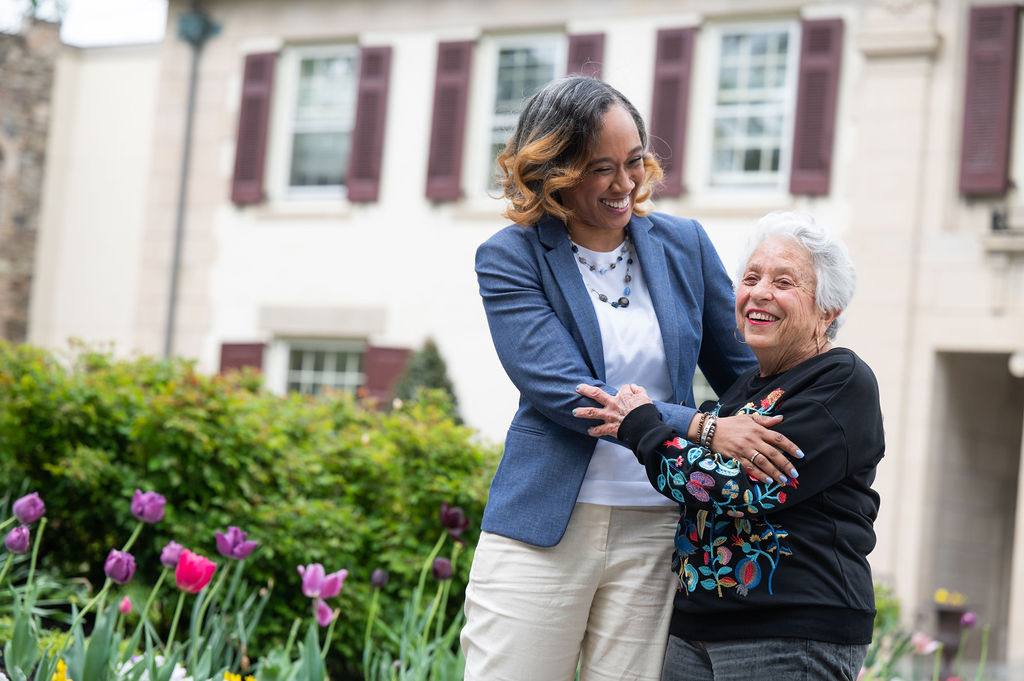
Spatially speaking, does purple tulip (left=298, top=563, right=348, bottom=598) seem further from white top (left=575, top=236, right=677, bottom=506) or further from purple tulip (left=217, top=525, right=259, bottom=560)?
white top (left=575, top=236, right=677, bottom=506)

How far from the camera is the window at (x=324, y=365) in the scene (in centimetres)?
1264

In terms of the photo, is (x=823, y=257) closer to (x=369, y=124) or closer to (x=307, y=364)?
(x=369, y=124)

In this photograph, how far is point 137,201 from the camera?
17.0 metres

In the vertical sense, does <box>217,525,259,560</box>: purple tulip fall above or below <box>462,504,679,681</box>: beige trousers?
below

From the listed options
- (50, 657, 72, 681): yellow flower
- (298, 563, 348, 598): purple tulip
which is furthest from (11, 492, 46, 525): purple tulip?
(298, 563, 348, 598): purple tulip

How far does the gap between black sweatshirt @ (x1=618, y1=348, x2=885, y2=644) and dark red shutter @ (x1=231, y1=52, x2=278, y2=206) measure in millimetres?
11086

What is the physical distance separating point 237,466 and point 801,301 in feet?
10.5

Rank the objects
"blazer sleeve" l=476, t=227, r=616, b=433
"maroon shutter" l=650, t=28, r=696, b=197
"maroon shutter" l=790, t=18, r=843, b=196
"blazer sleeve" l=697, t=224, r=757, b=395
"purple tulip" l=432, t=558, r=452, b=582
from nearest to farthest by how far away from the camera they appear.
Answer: "blazer sleeve" l=476, t=227, r=616, b=433, "blazer sleeve" l=697, t=224, r=757, b=395, "purple tulip" l=432, t=558, r=452, b=582, "maroon shutter" l=790, t=18, r=843, b=196, "maroon shutter" l=650, t=28, r=696, b=197

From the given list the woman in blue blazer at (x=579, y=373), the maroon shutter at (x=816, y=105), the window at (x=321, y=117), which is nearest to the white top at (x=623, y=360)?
the woman in blue blazer at (x=579, y=373)

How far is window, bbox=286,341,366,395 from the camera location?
1264cm

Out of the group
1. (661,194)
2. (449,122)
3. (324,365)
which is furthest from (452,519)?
(324,365)

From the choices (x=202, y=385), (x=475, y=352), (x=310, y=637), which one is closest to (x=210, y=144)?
(x=475, y=352)

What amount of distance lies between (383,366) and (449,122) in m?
2.35

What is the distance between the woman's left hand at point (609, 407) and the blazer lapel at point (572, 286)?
0.15 m
